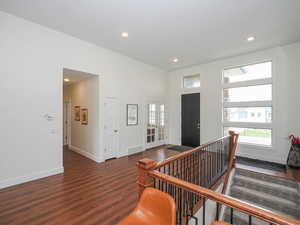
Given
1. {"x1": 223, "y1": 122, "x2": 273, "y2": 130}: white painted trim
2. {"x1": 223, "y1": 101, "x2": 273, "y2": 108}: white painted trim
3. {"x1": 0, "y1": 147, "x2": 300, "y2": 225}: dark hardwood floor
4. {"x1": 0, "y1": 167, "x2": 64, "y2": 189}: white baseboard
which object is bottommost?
{"x1": 0, "y1": 147, "x2": 300, "y2": 225}: dark hardwood floor

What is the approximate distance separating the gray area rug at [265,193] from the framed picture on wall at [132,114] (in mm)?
3405

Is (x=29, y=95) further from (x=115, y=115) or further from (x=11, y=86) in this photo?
(x=115, y=115)

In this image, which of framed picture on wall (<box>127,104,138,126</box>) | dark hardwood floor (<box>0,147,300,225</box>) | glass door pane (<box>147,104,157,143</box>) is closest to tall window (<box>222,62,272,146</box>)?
dark hardwood floor (<box>0,147,300,225</box>)

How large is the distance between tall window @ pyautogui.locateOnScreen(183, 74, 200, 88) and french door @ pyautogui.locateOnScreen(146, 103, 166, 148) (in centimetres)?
140

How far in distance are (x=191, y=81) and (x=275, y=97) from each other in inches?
112

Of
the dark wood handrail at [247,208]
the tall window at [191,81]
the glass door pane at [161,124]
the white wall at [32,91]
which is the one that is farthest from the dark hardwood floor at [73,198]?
the tall window at [191,81]

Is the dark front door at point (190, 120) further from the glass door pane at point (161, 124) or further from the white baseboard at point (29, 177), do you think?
the white baseboard at point (29, 177)

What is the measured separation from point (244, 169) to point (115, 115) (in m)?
3.94

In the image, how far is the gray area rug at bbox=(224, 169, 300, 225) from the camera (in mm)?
2648

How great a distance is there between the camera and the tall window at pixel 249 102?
173 inches

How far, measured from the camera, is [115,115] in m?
4.55

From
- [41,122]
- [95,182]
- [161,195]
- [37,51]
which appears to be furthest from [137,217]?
[37,51]

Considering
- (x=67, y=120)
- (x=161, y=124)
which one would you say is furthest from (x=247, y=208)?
(x=67, y=120)

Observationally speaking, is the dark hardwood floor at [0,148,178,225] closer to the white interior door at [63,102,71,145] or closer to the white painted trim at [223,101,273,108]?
the white interior door at [63,102,71,145]
